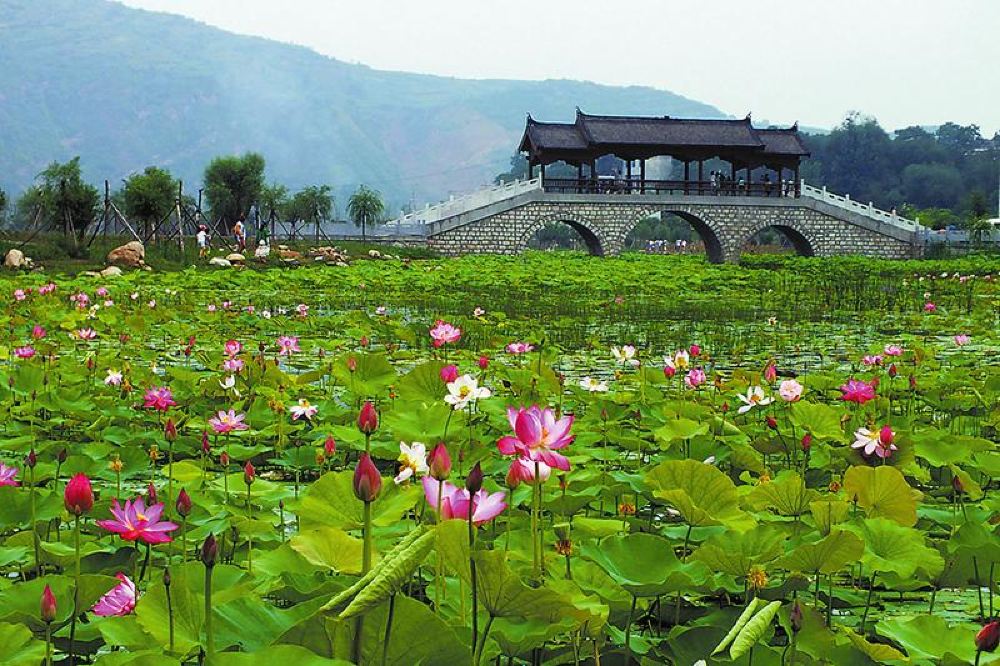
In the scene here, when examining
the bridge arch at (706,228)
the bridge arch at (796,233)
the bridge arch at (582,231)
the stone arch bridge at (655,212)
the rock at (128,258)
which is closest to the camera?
the rock at (128,258)

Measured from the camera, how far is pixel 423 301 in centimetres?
1147

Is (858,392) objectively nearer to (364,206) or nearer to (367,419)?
(367,419)

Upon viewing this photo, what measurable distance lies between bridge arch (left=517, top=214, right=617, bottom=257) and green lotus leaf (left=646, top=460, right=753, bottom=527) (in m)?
29.2

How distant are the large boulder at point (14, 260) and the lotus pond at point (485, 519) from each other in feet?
31.9

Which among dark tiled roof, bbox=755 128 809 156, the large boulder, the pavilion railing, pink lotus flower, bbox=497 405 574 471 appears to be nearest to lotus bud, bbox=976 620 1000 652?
pink lotus flower, bbox=497 405 574 471

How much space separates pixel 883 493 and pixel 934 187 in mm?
66909

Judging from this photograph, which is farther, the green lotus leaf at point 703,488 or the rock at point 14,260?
the rock at point 14,260

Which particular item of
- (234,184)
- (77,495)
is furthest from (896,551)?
(234,184)

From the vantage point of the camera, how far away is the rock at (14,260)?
14422 mm

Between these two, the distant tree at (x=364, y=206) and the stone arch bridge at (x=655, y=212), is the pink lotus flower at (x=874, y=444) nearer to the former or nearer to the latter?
the stone arch bridge at (x=655, y=212)

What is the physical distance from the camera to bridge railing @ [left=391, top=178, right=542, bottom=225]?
3006 cm

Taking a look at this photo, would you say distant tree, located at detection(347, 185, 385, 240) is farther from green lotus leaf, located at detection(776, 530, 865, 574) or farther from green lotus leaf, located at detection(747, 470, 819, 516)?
green lotus leaf, located at detection(776, 530, 865, 574)

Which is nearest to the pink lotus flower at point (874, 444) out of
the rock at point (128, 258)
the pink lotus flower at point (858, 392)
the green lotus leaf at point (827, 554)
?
the pink lotus flower at point (858, 392)

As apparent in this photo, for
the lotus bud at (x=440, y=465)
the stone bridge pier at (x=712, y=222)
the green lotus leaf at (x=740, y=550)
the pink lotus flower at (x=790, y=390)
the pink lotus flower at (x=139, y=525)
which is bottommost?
the green lotus leaf at (x=740, y=550)
